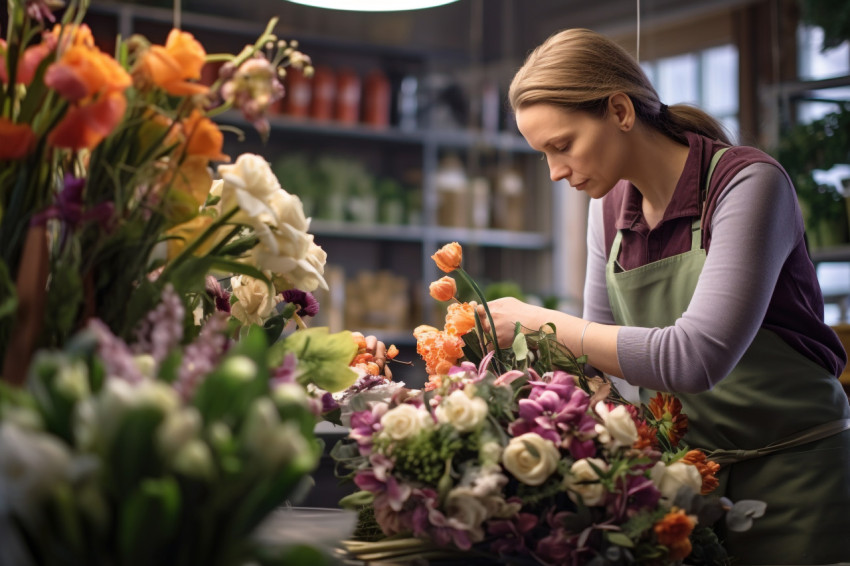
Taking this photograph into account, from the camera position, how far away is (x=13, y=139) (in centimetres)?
67

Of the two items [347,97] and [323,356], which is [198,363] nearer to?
[323,356]

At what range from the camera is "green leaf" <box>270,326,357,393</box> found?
0.81 meters

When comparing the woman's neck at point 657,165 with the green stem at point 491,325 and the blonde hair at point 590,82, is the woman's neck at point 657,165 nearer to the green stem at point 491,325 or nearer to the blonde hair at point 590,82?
the blonde hair at point 590,82

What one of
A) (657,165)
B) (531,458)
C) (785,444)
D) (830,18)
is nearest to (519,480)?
(531,458)

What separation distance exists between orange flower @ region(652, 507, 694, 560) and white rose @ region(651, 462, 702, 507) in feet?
0.17

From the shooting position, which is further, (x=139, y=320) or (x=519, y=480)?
(x=519, y=480)

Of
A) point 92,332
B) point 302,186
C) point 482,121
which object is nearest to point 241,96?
point 92,332

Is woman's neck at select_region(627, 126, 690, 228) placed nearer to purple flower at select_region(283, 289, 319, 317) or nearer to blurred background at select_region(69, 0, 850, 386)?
purple flower at select_region(283, 289, 319, 317)

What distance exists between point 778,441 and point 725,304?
0.30 m

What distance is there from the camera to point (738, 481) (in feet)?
4.22

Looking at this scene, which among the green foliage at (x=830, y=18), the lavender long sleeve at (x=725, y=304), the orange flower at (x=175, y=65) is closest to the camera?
the orange flower at (x=175, y=65)

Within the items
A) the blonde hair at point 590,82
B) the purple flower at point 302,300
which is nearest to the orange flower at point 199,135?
the purple flower at point 302,300

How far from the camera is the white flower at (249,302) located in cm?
98

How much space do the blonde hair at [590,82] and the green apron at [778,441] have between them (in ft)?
0.51
